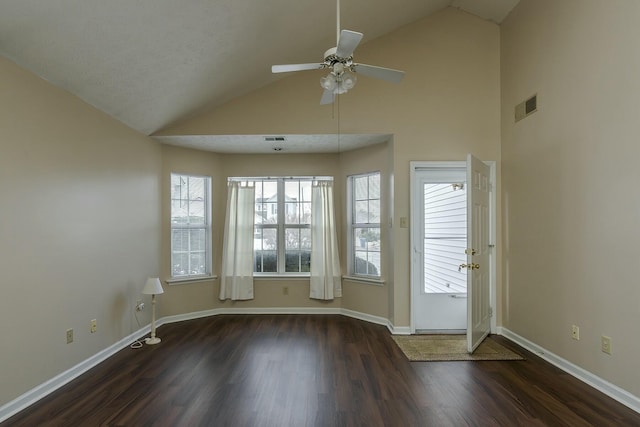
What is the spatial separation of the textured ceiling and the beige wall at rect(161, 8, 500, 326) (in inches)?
7.8

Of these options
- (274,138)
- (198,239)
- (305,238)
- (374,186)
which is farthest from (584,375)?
(198,239)

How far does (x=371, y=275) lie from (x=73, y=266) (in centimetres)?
336

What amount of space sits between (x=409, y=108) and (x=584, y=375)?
3116 millimetres

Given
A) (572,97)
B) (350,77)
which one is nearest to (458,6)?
(572,97)

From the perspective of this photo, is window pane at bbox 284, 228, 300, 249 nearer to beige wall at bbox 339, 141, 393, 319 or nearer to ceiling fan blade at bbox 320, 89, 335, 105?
beige wall at bbox 339, 141, 393, 319

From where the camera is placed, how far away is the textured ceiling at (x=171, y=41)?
2285 mm

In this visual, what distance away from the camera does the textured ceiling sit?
90.0 inches

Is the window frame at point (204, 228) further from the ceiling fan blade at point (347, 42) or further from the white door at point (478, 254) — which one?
the white door at point (478, 254)

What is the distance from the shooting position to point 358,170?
4770 millimetres

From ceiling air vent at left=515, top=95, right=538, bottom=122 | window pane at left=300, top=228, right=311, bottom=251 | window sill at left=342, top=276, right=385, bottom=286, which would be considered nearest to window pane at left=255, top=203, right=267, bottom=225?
window pane at left=300, top=228, right=311, bottom=251

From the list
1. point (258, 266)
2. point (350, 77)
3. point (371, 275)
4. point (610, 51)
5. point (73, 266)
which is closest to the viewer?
point (350, 77)

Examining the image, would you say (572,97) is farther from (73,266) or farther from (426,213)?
(73,266)

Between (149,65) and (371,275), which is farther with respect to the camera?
(371,275)

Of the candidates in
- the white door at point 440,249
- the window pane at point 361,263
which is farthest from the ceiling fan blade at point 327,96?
the window pane at point 361,263
